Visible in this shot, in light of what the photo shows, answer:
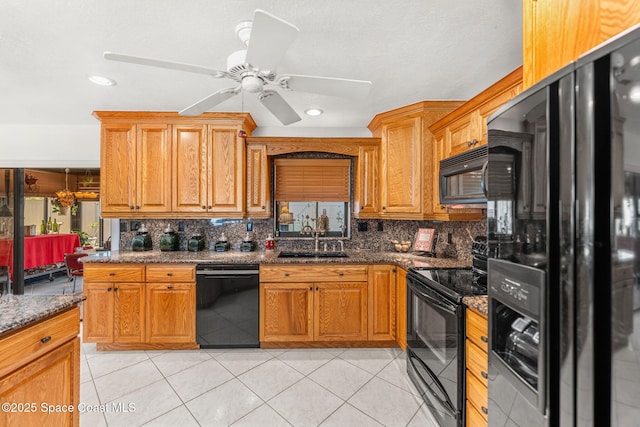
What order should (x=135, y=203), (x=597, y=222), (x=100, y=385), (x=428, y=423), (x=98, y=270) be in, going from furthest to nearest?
(x=135, y=203)
(x=98, y=270)
(x=100, y=385)
(x=428, y=423)
(x=597, y=222)

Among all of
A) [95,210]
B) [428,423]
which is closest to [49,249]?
[95,210]

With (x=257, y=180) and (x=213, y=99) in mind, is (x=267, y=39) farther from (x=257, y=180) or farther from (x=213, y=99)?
(x=257, y=180)

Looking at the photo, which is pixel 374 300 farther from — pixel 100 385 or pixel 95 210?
pixel 95 210

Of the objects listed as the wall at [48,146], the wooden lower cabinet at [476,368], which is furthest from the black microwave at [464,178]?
the wall at [48,146]

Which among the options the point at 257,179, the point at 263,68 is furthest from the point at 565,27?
the point at 257,179

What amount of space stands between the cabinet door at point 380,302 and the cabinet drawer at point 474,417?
1.20m

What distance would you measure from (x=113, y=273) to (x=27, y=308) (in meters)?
1.45

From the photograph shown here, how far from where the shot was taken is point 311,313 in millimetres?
2684

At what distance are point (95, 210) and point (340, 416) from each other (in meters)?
6.42

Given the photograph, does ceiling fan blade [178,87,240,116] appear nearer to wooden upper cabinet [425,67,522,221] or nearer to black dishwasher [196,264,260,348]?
black dishwasher [196,264,260,348]

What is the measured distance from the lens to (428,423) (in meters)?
1.80

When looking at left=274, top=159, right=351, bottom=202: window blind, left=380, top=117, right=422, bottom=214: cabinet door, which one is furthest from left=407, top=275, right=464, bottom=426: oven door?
left=274, top=159, right=351, bottom=202: window blind

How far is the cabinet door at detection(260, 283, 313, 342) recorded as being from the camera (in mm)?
2676

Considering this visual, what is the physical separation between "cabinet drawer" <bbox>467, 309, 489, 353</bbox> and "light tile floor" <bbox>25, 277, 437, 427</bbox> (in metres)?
0.76
